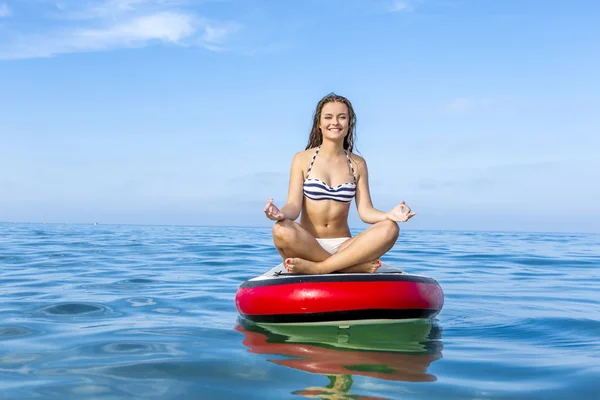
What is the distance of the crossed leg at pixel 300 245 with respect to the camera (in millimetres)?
4797

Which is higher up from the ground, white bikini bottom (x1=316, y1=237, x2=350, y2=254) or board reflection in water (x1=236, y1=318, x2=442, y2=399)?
white bikini bottom (x1=316, y1=237, x2=350, y2=254)

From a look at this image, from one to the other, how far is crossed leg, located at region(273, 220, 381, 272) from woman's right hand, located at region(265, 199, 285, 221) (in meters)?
0.06

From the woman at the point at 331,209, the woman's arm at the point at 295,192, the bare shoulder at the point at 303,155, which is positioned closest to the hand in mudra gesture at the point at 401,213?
the woman at the point at 331,209

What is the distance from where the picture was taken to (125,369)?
3.49 metres

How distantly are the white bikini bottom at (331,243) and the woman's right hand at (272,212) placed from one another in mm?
622

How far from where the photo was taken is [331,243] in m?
5.26

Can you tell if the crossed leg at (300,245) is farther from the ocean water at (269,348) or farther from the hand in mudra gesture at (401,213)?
the ocean water at (269,348)

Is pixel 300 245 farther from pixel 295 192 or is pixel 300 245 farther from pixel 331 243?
pixel 295 192

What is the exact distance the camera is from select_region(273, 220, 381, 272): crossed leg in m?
4.80

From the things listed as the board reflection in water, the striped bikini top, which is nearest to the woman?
the striped bikini top

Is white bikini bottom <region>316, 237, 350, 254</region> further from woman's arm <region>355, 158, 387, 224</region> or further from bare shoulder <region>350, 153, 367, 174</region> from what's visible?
bare shoulder <region>350, 153, 367, 174</region>

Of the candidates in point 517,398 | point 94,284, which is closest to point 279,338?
point 517,398

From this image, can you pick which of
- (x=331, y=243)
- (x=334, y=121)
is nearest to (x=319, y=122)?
(x=334, y=121)

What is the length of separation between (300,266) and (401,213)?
891mm
